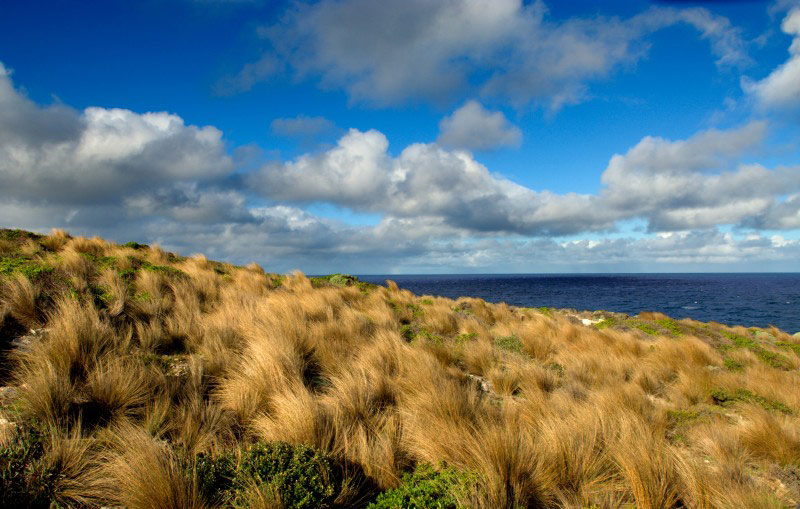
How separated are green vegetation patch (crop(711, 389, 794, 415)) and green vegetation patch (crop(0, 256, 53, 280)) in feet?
42.5

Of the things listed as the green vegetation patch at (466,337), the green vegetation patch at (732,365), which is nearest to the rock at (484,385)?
the green vegetation patch at (466,337)

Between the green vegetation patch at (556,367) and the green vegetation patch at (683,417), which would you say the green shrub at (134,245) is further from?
the green vegetation patch at (683,417)

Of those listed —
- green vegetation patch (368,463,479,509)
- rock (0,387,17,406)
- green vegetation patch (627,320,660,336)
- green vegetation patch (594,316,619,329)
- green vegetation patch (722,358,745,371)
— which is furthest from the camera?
green vegetation patch (594,316,619,329)

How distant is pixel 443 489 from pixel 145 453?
2.41 metres

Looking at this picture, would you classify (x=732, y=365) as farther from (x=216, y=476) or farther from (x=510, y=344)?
(x=216, y=476)

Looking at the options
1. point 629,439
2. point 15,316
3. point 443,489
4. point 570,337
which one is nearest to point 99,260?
point 15,316

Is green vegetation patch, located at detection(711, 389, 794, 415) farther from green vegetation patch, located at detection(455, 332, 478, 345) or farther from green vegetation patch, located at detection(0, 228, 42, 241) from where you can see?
green vegetation patch, located at detection(0, 228, 42, 241)

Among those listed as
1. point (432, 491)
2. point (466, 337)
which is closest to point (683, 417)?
point (466, 337)

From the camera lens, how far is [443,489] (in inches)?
115

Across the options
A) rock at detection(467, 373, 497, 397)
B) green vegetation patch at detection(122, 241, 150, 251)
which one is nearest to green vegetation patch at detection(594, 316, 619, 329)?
rock at detection(467, 373, 497, 397)

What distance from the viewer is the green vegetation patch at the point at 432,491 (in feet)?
9.07

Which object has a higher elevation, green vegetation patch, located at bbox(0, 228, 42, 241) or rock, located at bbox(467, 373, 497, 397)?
green vegetation patch, located at bbox(0, 228, 42, 241)

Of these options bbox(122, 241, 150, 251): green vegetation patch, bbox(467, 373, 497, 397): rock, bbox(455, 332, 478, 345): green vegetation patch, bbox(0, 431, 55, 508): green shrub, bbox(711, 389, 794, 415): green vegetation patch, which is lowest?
bbox(711, 389, 794, 415): green vegetation patch

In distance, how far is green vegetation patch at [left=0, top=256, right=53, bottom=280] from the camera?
261 inches
